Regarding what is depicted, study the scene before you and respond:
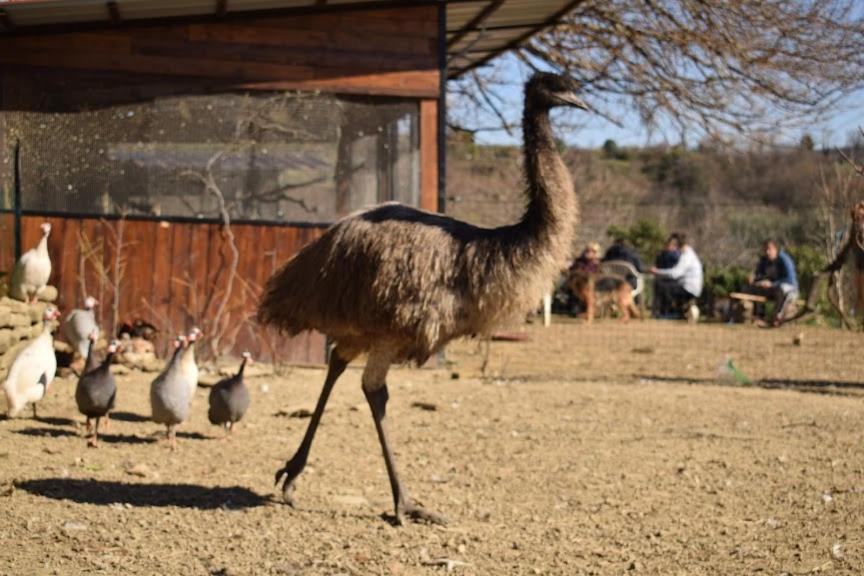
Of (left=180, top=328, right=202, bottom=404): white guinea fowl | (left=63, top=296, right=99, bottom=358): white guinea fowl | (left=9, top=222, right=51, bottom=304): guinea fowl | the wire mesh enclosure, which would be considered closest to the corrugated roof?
the wire mesh enclosure

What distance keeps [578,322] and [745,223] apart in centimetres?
1122

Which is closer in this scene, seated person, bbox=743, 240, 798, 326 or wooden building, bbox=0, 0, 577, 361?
wooden building, bbox=0, 0, 577, 361

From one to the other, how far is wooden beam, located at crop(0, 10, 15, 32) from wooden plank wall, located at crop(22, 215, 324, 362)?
182 cm

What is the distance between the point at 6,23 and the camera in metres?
11.3

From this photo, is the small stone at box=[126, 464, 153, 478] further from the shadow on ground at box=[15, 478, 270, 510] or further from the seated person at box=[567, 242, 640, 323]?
the seated person at box=[567, 242, 640, 323]

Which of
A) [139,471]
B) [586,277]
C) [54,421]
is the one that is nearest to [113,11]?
[54,421]

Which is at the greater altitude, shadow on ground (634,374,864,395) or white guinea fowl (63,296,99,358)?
white guinea fowl (63,296,99,358)

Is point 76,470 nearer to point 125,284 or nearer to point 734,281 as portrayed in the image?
point 125,284

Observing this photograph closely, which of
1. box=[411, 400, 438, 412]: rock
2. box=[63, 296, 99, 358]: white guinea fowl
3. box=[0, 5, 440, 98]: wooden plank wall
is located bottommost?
box=[411, 400, 438, 412]: rock

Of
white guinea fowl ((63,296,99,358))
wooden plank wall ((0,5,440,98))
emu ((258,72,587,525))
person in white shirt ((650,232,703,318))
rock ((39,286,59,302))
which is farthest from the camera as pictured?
person in white shirt ((650,232,703,318))

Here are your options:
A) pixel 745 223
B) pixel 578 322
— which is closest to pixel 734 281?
pixel 578 322

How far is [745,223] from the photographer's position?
29.5 metres

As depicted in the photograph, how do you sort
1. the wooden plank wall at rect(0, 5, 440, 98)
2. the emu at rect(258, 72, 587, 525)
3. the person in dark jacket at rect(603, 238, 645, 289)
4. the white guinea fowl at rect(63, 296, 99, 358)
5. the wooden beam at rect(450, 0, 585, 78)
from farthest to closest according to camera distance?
the person in dark jacket at rect(603, 238, 645, 289)
the wooden beam at rect(450, 0, 585, 78)
the wooden plank wall at rect(0, 5, 440, 98)
the white guinea fowl at rect(63, 296, 99, 358)
the emu at rect(258, 72, 587, 525)

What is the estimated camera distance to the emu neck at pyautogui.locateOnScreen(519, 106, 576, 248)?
6.42 m
